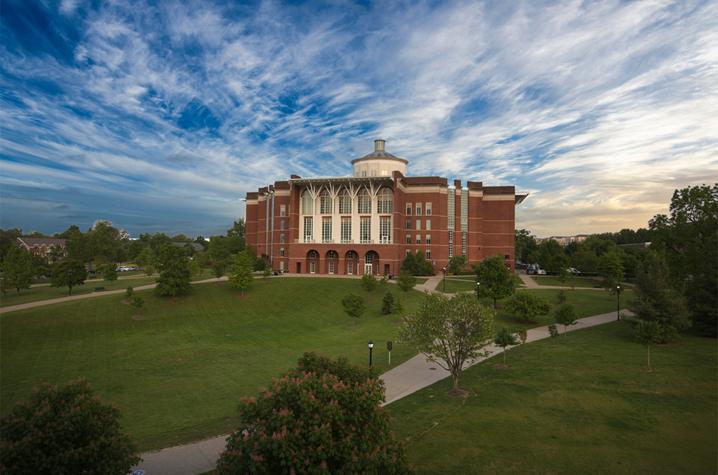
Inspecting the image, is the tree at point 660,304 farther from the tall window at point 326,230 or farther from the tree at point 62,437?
the tall window at point 326,230

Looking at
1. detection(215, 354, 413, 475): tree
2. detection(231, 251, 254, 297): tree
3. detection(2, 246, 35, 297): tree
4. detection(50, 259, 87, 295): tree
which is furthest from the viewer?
detection(231, 251, 254, 297): tree

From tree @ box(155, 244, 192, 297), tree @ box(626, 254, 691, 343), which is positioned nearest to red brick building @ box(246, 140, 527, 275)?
tree @ box(155, 244, 192, 297)

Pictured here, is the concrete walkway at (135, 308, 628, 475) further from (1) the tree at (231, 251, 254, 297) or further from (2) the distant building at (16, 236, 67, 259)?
(2) the distant building at (16, 236, 67, 259)

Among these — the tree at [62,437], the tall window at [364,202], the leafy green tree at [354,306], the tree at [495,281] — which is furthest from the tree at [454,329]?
the tall window at [364,202]

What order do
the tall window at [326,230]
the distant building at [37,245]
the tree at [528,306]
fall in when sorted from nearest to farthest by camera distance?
the tree at [528,306] < the tall window at [326,230] < the distant building at [37,245]

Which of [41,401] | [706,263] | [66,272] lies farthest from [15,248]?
[706,263]

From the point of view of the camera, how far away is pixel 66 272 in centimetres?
3853

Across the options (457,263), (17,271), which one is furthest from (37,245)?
(457,263)

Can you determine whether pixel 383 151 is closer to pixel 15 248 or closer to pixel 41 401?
pixel 15 248

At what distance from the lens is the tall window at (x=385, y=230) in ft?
185

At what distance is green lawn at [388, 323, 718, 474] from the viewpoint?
395 inches

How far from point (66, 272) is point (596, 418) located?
1931 inches

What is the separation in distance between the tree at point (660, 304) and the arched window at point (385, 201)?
124 ft

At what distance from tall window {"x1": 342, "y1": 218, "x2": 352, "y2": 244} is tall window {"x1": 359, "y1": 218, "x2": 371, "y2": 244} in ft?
5.71
